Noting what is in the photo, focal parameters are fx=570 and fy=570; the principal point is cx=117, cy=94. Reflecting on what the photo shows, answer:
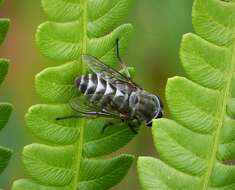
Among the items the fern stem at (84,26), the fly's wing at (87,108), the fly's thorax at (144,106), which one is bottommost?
the fly's thorax at (144,106)

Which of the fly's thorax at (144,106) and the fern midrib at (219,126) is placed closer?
the fern midrib at (219,126)

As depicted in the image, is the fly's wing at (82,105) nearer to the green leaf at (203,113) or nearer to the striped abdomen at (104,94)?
the striped abdomen at (104,94)

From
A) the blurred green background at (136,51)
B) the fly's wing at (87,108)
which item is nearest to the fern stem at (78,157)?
the fly's wing at (87,108)

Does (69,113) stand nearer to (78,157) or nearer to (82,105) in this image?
(78,157)

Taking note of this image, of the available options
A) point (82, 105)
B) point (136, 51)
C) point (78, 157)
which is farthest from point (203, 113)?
point (136, 51)

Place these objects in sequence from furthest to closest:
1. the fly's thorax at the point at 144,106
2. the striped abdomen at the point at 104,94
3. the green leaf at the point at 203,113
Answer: the fly's thorax at the point at 144,106 → the striped abdomen at the point at 104,94 → the green leaf at the point at 203,113

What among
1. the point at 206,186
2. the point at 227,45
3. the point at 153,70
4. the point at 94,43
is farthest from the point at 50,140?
the point at 153,70
